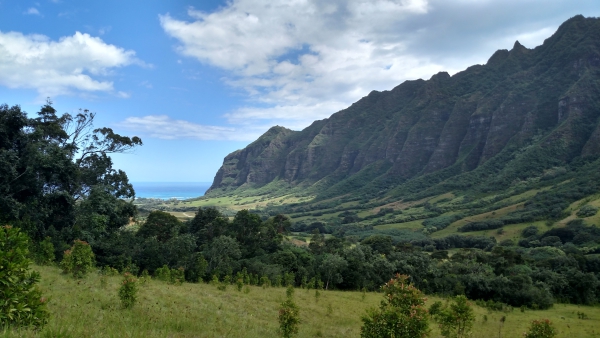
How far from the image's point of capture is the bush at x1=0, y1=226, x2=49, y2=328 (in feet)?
18.4

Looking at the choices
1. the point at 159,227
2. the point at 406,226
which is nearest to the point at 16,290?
the point at 159,227

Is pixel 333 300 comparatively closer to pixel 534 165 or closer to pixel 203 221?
pixel 203 221

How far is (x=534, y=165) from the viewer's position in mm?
119312

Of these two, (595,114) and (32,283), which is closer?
(32,283)

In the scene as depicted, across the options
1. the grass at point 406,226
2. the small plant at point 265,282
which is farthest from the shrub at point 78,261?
the grass at point 406,226

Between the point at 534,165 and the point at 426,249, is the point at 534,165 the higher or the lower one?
the higher one

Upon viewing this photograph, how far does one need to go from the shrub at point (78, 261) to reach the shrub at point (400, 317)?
15.7m

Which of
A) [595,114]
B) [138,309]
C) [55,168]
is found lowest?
[138,309]

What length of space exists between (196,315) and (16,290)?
324 inches

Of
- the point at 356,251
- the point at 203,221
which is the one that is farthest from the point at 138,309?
the point at 203,221

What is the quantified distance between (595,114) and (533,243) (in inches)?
3927

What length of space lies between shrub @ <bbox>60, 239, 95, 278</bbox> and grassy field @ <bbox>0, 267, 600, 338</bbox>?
1.85 feet

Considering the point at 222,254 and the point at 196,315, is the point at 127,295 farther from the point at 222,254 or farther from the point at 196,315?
the point at 222,254

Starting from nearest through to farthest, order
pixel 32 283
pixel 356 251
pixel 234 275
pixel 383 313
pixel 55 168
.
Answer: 1. pixel 32 283
2. pixel 383 313
3. pixel 55 168
4. pixel 234 275
5. pixel 356 251
